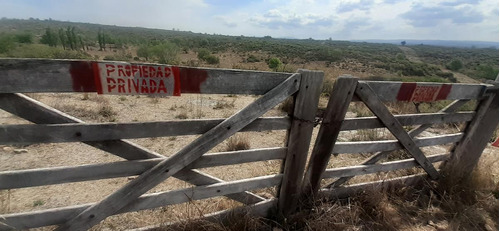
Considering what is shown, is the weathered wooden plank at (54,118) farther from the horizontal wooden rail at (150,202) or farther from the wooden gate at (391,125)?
the wooden gate at (391,125)

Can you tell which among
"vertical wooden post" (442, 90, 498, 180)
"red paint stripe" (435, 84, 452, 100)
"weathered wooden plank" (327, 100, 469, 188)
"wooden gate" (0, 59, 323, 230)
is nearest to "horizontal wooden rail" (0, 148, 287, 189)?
"wooden gate" (0, 59, 323, 230)

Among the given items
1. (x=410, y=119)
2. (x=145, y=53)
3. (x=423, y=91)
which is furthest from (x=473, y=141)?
(x=145, y=53)

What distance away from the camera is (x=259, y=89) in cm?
211

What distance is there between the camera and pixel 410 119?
9.69 ft

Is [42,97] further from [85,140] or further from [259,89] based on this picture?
[259,89]

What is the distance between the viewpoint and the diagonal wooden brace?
8.12 ft

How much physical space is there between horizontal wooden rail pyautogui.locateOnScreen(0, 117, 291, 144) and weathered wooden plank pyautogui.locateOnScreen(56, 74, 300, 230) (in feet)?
0.31

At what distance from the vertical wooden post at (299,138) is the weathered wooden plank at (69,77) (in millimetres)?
551

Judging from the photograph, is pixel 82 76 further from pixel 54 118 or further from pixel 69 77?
pixel 54 118

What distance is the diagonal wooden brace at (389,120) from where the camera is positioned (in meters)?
2.47

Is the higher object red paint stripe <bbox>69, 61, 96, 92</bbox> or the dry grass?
red paint stripe <bbox>69, 61, 96, 92</bbox>

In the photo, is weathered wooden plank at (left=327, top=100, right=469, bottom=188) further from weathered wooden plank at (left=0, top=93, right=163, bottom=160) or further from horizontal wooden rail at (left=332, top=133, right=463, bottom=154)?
weathered wooden plank at (left=0, top=93, right=163, bottom=160)

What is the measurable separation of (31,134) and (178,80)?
93 cm

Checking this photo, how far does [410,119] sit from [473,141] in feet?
4.69
